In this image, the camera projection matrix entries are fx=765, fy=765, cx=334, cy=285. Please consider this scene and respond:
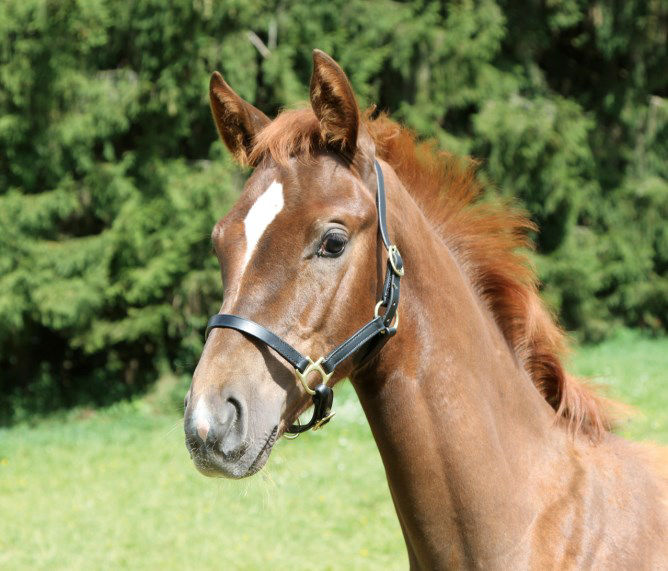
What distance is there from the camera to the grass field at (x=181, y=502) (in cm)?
496

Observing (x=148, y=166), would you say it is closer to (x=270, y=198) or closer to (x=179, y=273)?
(x=179, y=273)

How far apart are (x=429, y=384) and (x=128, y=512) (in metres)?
4.35

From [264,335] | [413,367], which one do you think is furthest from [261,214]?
[413,367]

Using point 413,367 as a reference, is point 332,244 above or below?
above

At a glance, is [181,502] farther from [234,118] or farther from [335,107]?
[335,107]

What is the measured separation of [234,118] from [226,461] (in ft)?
3.52

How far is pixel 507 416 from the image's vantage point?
7.02ft

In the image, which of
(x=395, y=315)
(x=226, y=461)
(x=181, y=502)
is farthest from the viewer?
Result: (x=181, y=502)

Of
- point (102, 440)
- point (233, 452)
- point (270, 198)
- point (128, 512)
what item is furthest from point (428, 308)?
point (102, 440)

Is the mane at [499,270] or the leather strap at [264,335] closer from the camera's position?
the leather strap at [264,335]

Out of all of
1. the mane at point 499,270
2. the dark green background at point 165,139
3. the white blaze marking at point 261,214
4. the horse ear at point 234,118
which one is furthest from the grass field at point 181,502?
the white blaze marking at point 261,214

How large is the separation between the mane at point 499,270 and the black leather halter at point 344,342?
0.33 m

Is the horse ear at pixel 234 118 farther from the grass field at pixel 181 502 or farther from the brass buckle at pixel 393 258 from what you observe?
the grass field at pixel 181 502

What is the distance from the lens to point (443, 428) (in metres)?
2.02
